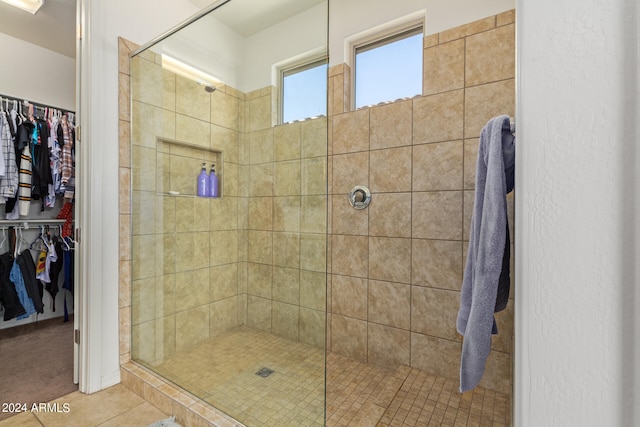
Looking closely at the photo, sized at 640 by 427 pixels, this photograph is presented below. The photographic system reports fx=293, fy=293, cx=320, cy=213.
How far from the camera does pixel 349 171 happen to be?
2062 mm

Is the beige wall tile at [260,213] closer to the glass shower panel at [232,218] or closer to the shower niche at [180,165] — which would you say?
the glass shower panel at [232,218]

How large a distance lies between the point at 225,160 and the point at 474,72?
1.49m

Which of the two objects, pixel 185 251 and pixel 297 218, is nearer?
pixel 297 218

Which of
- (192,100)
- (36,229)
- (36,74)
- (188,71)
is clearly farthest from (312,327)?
(36,74)

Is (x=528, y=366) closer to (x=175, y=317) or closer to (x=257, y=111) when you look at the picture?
(x=257, y=111)

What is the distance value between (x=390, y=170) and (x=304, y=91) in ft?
2.60

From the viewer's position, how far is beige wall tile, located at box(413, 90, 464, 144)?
1677 mm

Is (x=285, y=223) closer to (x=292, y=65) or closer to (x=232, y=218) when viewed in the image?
(x=232, y=218)

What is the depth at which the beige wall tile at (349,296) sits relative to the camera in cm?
200

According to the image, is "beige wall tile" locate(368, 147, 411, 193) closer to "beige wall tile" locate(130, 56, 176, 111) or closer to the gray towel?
the gray towel

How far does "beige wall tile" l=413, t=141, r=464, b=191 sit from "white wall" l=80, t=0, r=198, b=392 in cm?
179

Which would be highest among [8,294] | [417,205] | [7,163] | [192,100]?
[192,100]

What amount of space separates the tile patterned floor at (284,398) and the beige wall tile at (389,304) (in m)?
0.32

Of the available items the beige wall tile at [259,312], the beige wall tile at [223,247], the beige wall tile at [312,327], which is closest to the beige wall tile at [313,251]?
the beige wall tile at [312,327]
